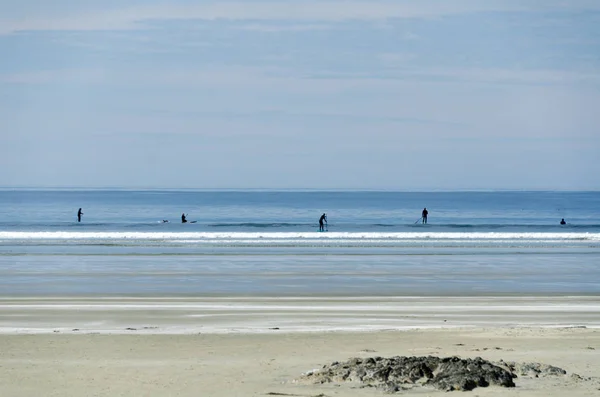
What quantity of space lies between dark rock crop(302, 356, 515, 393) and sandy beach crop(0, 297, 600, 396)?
0.21 metres

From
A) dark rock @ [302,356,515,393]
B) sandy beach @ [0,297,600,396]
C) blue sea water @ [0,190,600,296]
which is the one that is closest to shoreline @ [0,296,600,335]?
sandy beach @ [0,297,600,396]

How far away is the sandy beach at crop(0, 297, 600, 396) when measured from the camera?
10789mm

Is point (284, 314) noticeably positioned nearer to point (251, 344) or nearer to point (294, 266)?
point (251, 344)

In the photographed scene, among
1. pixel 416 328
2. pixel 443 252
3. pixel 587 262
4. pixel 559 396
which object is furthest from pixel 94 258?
pixel 559 396

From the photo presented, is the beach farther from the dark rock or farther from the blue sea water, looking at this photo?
the dark rock

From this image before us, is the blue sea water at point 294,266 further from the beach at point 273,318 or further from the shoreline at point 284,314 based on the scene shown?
the shoreline at point 284,314

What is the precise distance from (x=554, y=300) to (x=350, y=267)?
11417mm

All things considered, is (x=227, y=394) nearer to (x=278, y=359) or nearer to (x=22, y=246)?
(x=278, y=359)

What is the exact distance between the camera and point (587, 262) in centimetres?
3588

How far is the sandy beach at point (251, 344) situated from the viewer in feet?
35.4

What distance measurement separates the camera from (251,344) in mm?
14188

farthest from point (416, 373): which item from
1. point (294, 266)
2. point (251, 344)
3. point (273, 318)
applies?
point (294, 266)

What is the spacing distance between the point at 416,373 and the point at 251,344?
3970 mm

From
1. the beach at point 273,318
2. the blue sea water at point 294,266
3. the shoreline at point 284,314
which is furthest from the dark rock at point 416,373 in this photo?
the blue sea water at point 294,266
